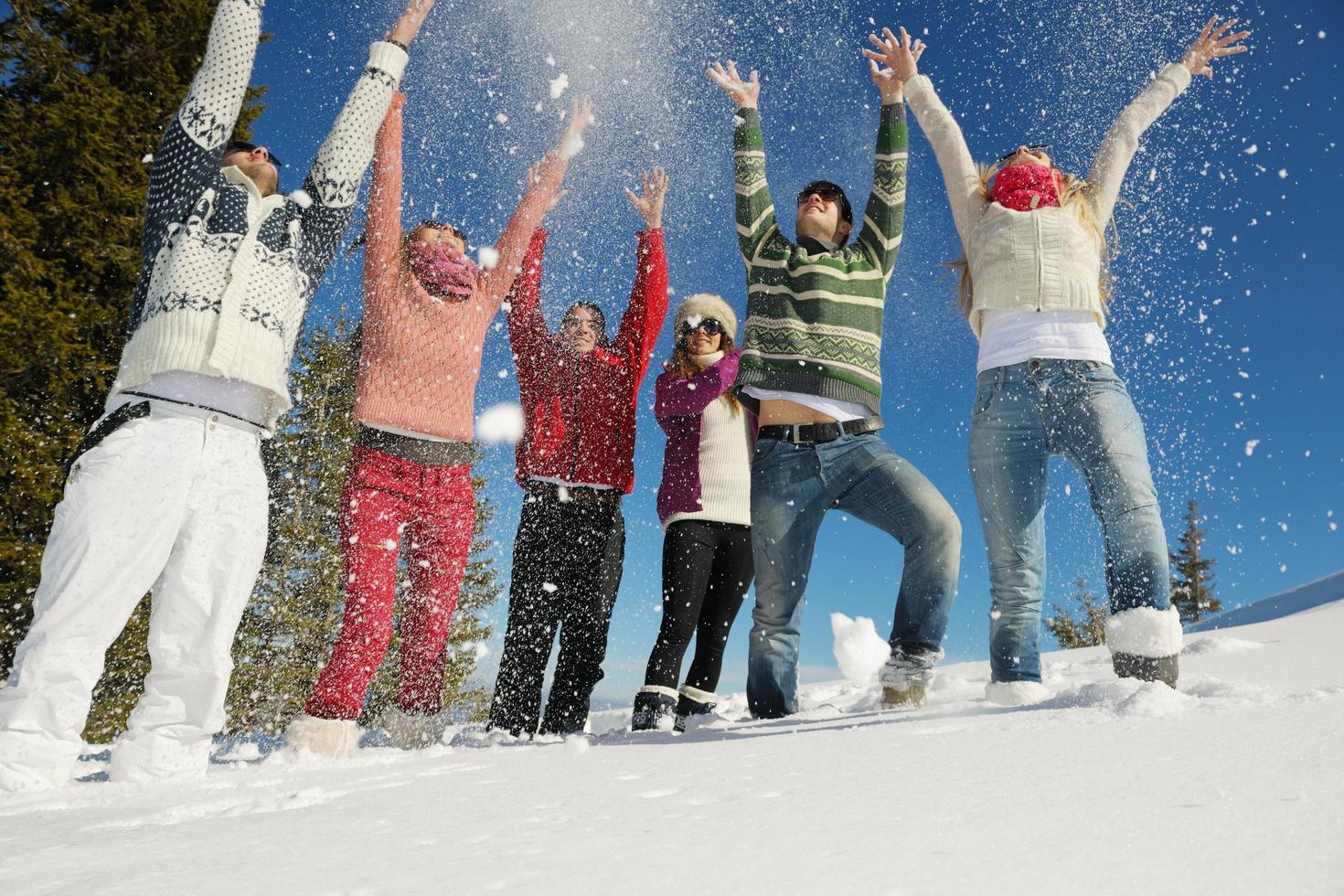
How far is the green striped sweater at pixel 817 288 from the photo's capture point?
359 centimetres

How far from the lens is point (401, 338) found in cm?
372

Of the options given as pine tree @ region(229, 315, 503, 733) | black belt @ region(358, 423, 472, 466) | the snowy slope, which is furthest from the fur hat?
pine tree @ region(229, 315, 503, 733)

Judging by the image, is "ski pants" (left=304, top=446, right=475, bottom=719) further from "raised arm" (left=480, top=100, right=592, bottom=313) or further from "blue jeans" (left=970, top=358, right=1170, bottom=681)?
"blue jeans" (left=970, top=358, right=1170, bottom=681)

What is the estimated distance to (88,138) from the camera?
8.59 metres

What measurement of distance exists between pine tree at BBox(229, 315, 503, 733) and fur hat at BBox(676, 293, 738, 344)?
9260 millimetres

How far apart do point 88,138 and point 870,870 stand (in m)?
10.5

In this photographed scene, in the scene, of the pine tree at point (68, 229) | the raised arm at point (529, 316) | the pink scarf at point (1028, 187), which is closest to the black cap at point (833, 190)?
the pink scarf at point (1028, 187)

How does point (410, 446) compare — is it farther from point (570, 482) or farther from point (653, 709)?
point (653, 709)

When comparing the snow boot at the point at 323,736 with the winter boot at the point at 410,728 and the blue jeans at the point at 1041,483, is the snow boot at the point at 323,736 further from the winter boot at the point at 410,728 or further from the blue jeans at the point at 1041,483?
the blue jeans at the point at 1041,483

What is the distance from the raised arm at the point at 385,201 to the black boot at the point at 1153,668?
11.1 ft

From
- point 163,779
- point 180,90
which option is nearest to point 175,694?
point 163,779

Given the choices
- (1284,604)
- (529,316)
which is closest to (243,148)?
(529,316)

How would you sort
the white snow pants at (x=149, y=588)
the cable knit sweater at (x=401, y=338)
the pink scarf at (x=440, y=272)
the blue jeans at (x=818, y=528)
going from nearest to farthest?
the white snow pants at (x=149, y=588)
the blue jeans at (x=818, y=528)
the cable knit sweater at (x=401, y=338)
the pink scarf at (x=440, y=272)

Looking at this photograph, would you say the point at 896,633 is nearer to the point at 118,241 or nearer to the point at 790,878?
the point at 790,878
